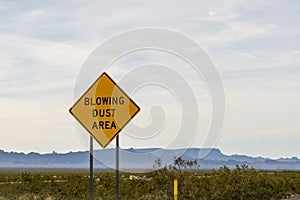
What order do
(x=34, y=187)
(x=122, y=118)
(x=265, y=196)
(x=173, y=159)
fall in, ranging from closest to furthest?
(x=122, y=118) < (x=173, y=159) < (x=265, y=196) < (x=34, y=187)

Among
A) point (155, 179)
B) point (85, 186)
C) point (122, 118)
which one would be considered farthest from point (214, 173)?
point (122, 118)

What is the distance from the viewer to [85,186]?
38.9 m

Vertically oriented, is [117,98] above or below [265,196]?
above

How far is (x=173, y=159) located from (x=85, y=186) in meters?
11.4

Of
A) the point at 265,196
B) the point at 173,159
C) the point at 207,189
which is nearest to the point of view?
the point at 173,159

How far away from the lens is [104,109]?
61.6ft

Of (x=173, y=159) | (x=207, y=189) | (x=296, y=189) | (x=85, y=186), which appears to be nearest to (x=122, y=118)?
(x=173, y=159)

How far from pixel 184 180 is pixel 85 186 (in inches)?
408

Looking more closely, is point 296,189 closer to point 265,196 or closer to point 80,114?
point 265,196

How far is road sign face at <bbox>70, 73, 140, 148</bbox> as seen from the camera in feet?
61.1

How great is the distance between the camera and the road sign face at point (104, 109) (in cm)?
1861

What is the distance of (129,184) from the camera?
40938mm

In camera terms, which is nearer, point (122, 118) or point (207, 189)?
point (122, 118)

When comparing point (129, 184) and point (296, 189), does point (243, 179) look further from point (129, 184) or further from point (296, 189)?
point (296, 189)
